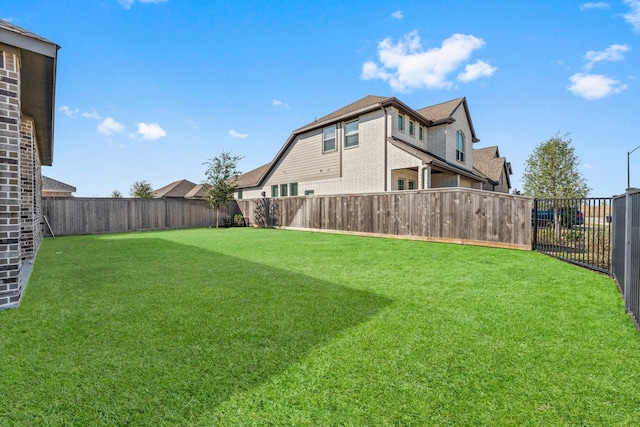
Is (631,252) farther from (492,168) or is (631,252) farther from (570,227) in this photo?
(492,168)

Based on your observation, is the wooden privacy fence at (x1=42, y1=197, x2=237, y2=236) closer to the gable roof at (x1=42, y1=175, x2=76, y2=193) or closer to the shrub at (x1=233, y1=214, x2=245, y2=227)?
the shrub at (x1=233, y1=214, x2=245, y2=227)

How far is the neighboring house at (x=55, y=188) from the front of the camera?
28.2m

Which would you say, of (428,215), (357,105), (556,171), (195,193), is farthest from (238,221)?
(556,171)

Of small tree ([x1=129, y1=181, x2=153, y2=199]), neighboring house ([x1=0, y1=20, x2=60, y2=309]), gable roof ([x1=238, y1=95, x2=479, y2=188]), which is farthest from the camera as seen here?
small tree ([x1=129, y1=181, x2=153, y2=199])

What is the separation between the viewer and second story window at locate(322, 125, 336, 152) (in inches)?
655

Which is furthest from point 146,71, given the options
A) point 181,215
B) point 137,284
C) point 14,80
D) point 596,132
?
point 596,132

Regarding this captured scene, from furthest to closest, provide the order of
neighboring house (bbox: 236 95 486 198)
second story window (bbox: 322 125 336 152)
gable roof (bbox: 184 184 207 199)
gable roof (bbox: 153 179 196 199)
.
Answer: gable roof (bbox: 153 179 196 199) → gable roof (bbox: 184 184 207 199) → second story window (bbox: 322 125 336 152) → neighboring house (bbox: 236 95 486 198)

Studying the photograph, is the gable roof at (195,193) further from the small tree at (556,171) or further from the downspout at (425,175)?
the small tree at (556,171)

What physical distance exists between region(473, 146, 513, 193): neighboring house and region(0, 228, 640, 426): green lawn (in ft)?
71.5

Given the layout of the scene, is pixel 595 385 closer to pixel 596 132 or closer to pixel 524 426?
pixel 524 426

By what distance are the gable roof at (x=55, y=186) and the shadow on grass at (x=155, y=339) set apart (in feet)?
106

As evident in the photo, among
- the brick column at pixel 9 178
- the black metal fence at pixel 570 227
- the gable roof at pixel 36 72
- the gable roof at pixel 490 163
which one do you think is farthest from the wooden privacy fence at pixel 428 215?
the gable roof at pixel 490 163

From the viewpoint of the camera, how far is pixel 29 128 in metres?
6.88

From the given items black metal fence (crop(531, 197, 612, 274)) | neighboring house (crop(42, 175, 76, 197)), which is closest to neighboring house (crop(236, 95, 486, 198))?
black metal fence (crop(531, 197, 612, 274))
